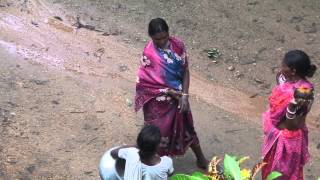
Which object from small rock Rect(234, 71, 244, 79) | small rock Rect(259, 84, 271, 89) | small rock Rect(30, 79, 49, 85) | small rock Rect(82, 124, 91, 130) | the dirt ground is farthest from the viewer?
small rock Rect(234, 71, 244, 79)

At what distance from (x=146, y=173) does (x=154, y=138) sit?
26 cm

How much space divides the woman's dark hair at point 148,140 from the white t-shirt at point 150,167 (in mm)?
78

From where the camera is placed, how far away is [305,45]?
7.70 metres

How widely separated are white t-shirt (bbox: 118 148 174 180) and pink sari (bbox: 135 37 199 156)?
860 millimetres

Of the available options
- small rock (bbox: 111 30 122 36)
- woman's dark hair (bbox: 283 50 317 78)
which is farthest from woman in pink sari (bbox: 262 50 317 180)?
small rock (bbox: 111 30 122 36)

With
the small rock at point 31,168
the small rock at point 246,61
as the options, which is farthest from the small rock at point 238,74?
the small rock at point 31,168

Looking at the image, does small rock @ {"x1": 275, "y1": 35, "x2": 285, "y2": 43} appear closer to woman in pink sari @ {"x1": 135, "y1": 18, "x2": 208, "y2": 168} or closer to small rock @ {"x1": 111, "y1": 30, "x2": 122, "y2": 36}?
small rock @ {"x1": 111, "y1": 30, "x2": 122, "y2": 36}

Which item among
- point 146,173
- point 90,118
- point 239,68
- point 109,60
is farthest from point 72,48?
point 146,173

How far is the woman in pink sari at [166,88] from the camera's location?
468cm

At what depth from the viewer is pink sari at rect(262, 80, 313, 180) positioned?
13.3 ft

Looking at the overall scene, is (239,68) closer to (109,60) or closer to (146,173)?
(109,60)

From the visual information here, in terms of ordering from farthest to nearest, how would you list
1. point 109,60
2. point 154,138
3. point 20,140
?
point 109,60 → point 20,140 → point 154,138

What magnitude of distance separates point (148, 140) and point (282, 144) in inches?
39.6

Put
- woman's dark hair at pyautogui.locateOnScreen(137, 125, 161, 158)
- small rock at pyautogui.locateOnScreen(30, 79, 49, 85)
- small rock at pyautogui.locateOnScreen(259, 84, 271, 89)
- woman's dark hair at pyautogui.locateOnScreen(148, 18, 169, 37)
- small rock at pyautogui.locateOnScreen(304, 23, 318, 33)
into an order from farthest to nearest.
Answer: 1. small rock at pyautogui.locateOnScreen(304, 23, 318, 33)
2. small rock at pyautogui.locateOnScreen(259, 84, 271, 89)
3. small rock at pyautogui.locateOnScreen(30, 79, 49, 85)
4. woman's dark hair at pyautogui.locateOnScreen(148, 18, 169, 37)
5. woman's dark hair at pyautogui.locateOnScreen(137, 125, 161, 158)
